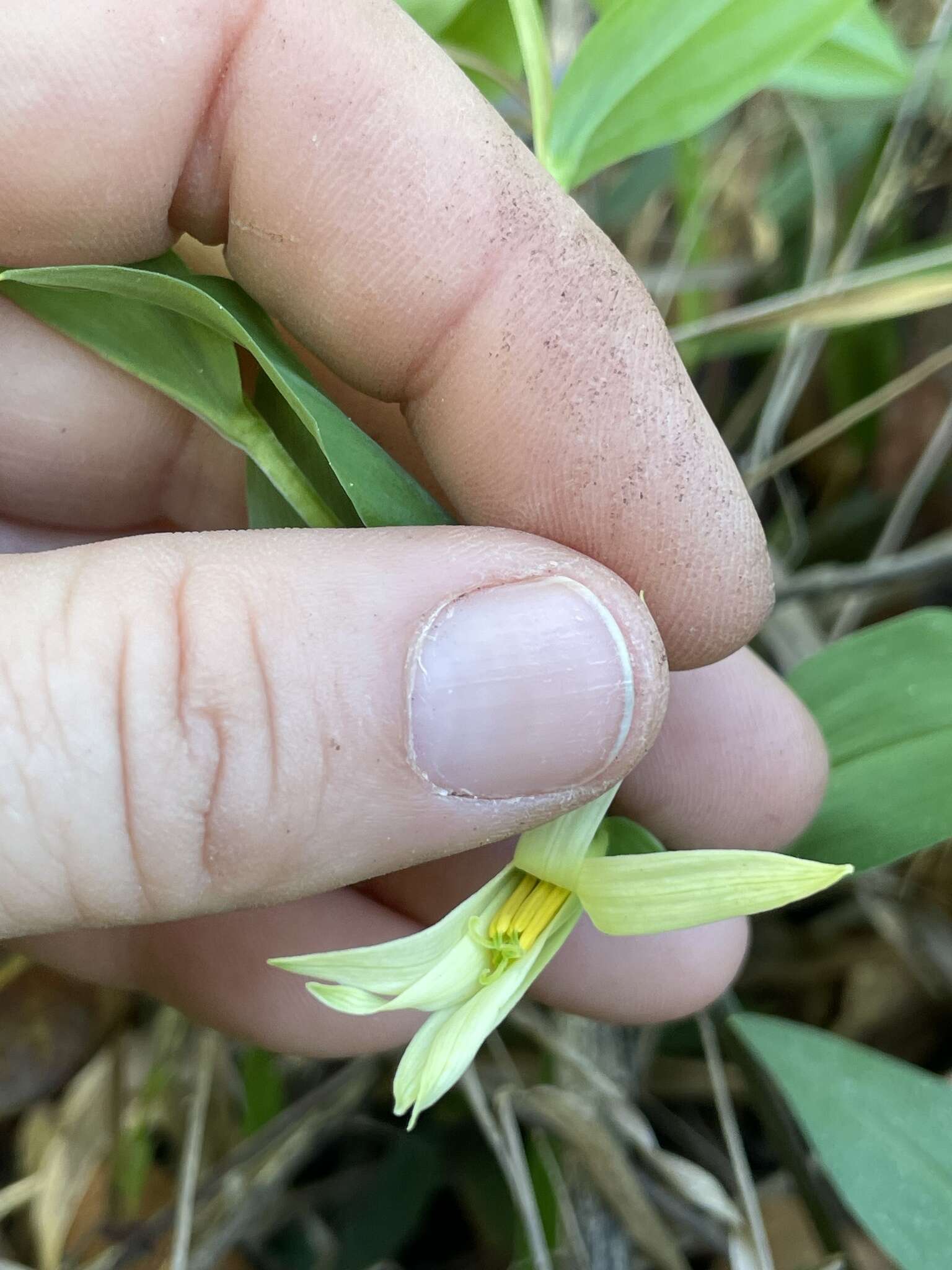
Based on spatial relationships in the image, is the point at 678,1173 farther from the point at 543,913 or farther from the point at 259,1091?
the point at 259,1091

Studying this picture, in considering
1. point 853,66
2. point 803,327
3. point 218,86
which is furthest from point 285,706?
point 853,66

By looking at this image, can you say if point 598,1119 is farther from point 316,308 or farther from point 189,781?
point 316,308

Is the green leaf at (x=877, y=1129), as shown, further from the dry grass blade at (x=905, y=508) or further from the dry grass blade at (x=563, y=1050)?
the dry grass blade at (x=905, y=508)

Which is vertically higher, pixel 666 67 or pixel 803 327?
pixel 666 67

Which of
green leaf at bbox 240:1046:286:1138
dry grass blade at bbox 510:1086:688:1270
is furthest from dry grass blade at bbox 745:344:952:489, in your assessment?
green leaf at bbox 240:1046:286:1138

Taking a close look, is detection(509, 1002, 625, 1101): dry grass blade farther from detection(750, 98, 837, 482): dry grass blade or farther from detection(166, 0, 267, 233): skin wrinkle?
detection(166, 0, 267, 233): skin wrinkle

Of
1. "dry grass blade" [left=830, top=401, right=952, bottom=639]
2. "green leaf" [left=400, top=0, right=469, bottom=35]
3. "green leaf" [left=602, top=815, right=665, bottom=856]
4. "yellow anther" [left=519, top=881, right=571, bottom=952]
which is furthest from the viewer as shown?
"dry grass blade" [left=830, top=401, right=952, bottom=639]

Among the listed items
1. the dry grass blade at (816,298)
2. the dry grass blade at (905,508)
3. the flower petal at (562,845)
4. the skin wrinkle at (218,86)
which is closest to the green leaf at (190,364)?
the skin wrinkle at (218,86)
